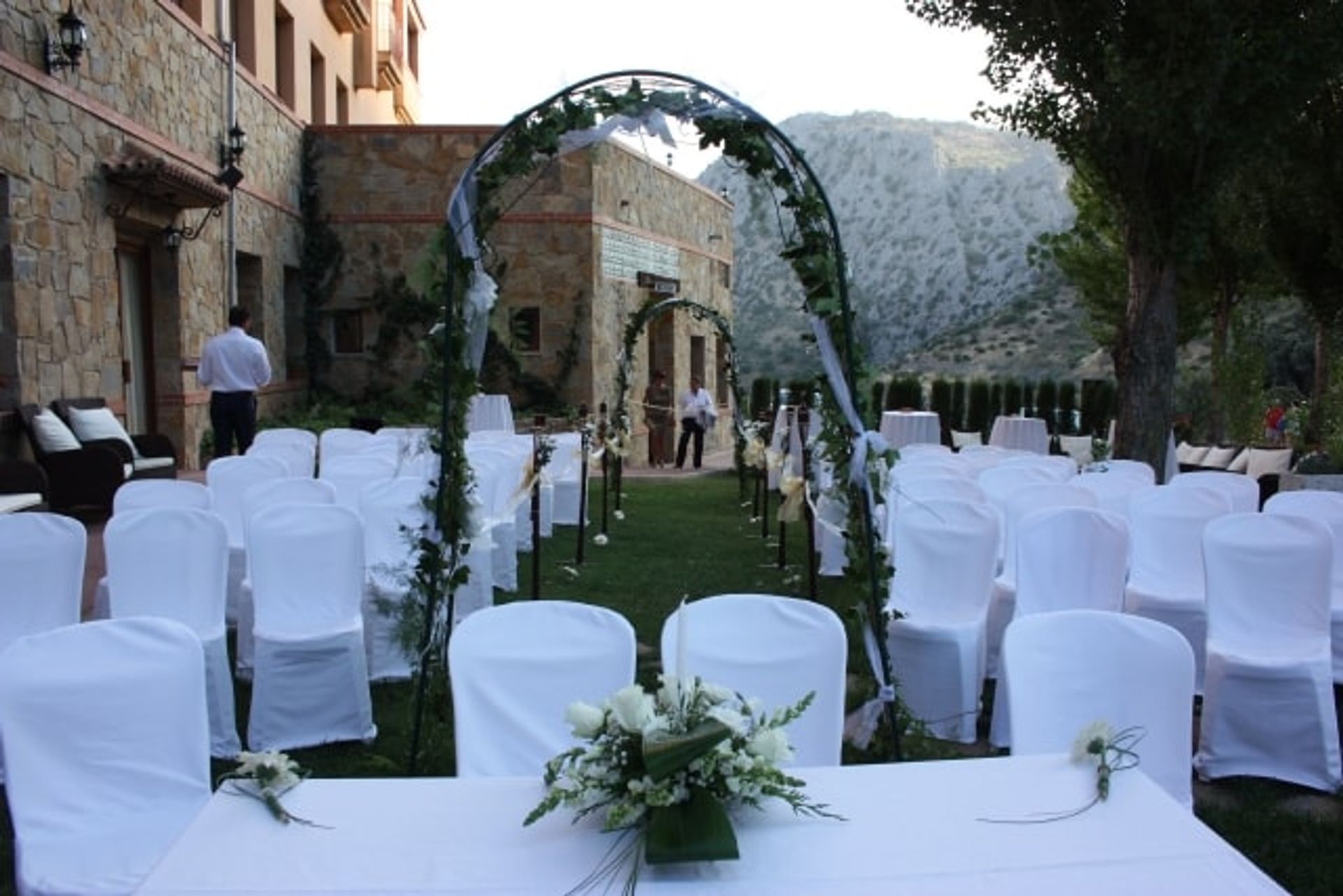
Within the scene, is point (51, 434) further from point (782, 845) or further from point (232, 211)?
point (782, 845)

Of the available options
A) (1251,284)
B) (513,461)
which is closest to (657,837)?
(513,461)

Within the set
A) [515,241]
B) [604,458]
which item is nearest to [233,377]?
[604,458]

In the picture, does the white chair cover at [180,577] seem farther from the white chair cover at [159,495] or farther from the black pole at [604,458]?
the black pole at [604,458]

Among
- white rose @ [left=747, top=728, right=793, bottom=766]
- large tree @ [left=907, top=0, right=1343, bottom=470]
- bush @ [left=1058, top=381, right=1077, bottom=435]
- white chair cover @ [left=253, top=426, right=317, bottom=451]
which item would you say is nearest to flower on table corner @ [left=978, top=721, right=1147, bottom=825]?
white rose @ [left=747, top=728, right=793, bottom=766]

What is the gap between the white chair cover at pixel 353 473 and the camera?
7.06m

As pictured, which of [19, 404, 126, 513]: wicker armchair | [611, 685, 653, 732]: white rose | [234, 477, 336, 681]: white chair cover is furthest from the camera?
[19, 404, 126, 513]: wicker armchair

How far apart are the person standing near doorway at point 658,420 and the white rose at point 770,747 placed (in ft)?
43.5

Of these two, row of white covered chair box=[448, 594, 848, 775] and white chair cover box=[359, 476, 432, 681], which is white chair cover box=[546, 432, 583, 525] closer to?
white chair cover box=[359, 476, 432, 681]

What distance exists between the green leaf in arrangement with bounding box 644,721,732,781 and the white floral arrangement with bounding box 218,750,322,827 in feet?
2.90

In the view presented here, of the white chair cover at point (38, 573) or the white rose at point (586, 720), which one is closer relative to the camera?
the white rose at point (586, 720)

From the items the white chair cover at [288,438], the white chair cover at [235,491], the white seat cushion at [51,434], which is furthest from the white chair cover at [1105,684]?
the white seat cushion at [51,434]

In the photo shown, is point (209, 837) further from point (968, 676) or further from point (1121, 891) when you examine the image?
point (968, 676)

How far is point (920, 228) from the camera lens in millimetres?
70625

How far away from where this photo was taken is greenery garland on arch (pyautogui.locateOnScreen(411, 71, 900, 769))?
4.32 meters
